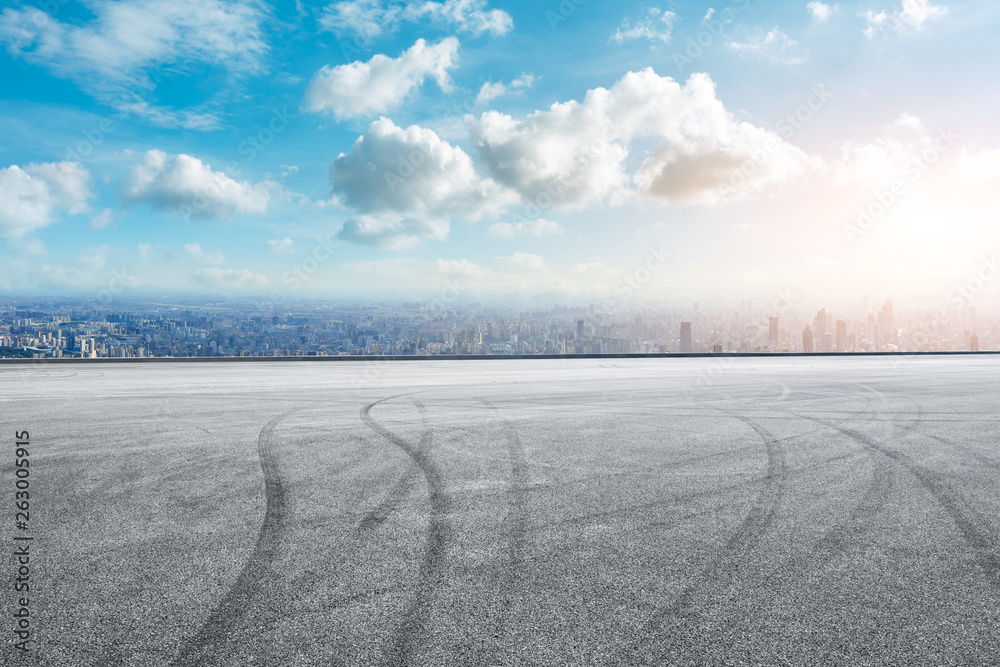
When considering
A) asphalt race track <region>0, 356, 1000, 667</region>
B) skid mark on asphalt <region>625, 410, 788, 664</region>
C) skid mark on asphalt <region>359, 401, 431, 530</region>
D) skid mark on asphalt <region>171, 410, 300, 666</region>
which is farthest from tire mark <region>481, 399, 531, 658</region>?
skid mark on asphalt <region>171, 410, 300, 666</region>

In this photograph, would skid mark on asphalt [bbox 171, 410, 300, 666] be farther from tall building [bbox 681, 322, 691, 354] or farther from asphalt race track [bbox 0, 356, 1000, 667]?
tall building [bbox 681, 322, 691, 354]

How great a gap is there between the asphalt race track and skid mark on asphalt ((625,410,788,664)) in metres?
0.02

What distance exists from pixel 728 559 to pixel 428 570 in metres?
2.00

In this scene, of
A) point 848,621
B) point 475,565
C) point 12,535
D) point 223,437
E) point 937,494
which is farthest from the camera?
point 223,437

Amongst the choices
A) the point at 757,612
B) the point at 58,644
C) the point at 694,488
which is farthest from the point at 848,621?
the point at 58,644

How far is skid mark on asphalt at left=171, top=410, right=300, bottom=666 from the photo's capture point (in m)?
2.83

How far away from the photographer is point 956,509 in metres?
5.08

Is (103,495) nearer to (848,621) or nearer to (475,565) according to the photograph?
(475,565)

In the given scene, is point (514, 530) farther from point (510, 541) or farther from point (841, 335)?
point (841, 335)

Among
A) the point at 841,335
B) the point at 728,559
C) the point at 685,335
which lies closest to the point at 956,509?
the point at 728,559

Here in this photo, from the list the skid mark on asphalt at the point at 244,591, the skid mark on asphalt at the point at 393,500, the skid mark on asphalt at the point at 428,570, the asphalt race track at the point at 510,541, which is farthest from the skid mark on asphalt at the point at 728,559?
the skid mark on asphalt at the point at 393,500

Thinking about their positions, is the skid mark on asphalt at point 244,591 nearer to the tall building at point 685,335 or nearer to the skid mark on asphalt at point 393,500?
the skid mark on asphalt at point 393,500

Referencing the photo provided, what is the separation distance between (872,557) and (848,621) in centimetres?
111

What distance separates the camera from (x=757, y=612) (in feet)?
10.5
